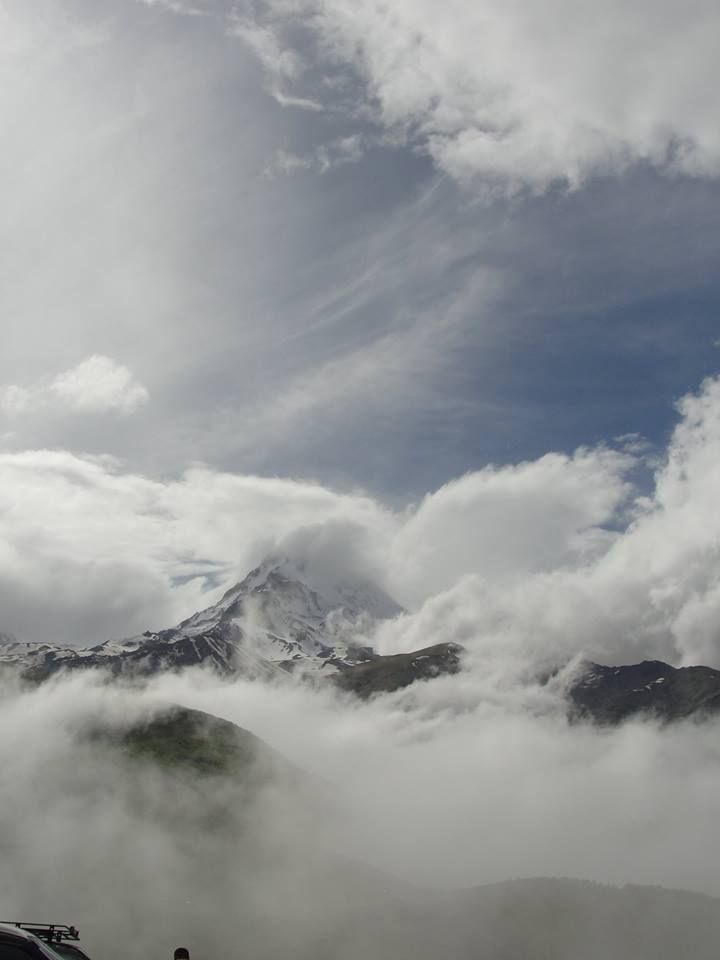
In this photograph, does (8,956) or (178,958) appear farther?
(178,958)

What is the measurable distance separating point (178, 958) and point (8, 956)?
5.78 metres

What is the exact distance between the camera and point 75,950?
25578mm

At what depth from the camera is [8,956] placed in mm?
20234

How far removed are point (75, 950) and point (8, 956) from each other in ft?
20.2

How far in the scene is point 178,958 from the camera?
24.1m

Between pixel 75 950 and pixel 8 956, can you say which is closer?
pixel 8 956

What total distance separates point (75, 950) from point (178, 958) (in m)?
4.02

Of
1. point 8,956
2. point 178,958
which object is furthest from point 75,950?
point 8,956

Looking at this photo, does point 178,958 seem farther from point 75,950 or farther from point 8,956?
point 8,956
